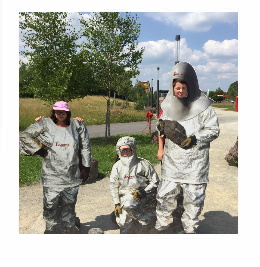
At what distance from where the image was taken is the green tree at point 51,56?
783cm

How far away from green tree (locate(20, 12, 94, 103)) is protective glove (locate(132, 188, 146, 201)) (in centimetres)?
460

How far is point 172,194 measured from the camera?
349 centimetres

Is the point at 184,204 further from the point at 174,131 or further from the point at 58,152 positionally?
the point at 58,152

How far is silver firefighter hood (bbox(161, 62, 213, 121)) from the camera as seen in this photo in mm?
3438

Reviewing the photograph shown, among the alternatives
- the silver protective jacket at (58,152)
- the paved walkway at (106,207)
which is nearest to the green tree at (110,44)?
the paved walkway at (106,207)

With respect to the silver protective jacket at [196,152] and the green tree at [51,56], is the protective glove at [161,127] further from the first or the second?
the green tree at [51,56]

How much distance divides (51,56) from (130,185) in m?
4.83

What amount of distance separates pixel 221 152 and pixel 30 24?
19.7ft

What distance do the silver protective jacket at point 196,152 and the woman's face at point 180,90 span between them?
0.28m

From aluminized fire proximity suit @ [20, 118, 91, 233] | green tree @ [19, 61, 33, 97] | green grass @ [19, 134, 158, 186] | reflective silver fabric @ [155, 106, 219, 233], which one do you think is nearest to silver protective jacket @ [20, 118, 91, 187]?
aluminized fire proximity suit @ [20, 118, 91, 233]

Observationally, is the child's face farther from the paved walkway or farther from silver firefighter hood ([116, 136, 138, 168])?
the paved walkway

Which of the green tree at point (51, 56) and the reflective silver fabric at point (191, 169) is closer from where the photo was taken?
the reflective silver fabric at point (191, 169)

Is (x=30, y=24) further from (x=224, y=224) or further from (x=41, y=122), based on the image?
(x=224, y=224)

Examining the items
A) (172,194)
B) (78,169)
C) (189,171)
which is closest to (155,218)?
(172,194)
